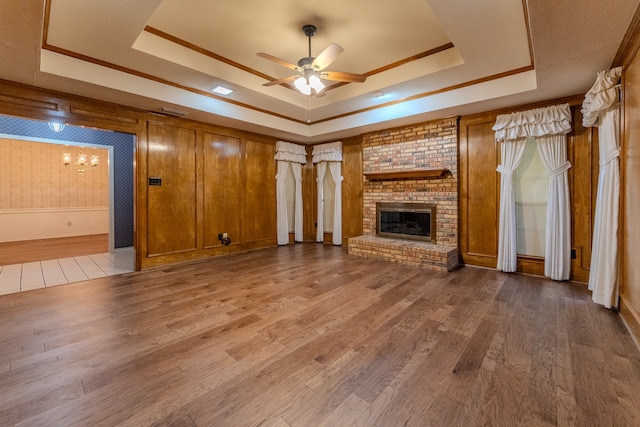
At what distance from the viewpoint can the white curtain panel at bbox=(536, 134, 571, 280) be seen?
3.79 m

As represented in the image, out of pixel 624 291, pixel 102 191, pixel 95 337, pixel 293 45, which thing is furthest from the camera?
pixel 102 191

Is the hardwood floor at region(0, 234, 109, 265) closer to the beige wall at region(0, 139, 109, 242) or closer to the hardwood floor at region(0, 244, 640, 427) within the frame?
the beige wall at region(0, 139, 109, 242)

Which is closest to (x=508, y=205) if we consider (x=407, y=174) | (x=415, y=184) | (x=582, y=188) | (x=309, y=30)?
(x=582, y=188)

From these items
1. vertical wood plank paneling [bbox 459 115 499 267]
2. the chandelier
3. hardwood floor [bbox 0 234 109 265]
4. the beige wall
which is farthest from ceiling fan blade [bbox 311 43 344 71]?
the beige wall

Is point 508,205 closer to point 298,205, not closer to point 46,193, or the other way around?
point 298,205

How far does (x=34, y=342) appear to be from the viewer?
2234 millimetres

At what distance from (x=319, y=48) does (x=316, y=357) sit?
346 centimetres

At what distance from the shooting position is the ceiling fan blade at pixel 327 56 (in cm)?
282

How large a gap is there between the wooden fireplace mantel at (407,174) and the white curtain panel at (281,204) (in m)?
1.95

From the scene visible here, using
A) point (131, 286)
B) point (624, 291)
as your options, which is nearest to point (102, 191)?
point (131, 286)

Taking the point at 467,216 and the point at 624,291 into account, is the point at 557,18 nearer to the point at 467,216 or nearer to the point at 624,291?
the point at 624,291

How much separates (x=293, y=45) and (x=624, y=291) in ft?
14.1

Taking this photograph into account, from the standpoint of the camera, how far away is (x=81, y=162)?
7590 mm

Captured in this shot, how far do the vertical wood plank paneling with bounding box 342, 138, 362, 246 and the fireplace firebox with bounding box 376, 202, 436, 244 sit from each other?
615 millimetres
